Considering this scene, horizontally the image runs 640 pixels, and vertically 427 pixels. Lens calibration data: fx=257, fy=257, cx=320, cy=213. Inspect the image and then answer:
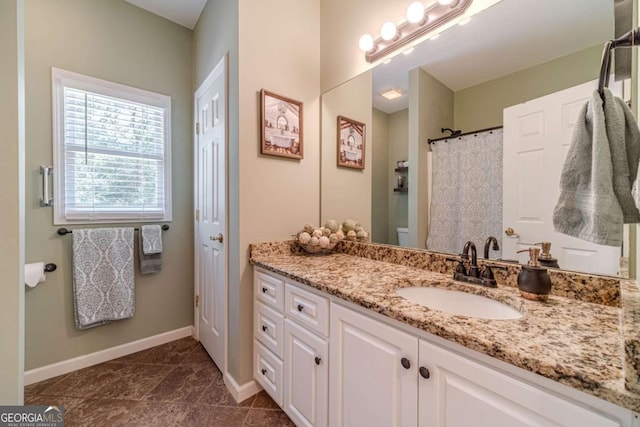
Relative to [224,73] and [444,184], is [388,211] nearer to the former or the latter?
[444,184]

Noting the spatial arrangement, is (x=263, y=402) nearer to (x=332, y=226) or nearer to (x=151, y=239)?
(x=332, y=226)

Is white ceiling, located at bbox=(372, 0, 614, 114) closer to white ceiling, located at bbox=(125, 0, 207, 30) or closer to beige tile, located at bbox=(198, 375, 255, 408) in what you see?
white ceiling, located at bbox=(125, 0, 207, 30)

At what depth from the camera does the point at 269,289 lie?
1461mm

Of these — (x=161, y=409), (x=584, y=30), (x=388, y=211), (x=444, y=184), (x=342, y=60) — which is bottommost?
(x=161, y=409)

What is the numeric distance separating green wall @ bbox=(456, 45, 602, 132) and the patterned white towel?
2198 millimetres

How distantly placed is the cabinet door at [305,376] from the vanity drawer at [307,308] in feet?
0.13

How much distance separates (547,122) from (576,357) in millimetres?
896

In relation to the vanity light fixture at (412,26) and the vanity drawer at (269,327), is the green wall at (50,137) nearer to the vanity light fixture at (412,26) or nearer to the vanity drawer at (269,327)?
the vanity drawer at (269,327)

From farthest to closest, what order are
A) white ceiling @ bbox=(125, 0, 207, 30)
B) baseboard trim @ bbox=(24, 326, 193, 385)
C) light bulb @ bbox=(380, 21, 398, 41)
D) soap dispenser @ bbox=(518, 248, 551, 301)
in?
white ceiling @ bbox=(125, 0, 207, 30), baseboard trim @ bbox=(24, 326, 193, 385), light bulb @ bbox=(380, 21, 398, 41), soap dispenser @ bbox=(518, 248, 551, 301)

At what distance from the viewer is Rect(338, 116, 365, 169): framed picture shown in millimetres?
1837

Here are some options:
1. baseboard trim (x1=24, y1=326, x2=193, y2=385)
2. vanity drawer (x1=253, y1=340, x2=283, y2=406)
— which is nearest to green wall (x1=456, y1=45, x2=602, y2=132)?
vanity drawer (x1=253, y1=340, x2=283, y2=406)

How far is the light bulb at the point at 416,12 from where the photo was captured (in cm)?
135

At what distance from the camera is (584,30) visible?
0.96m

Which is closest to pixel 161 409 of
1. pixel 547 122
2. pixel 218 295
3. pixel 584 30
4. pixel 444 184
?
pixel 218 295
